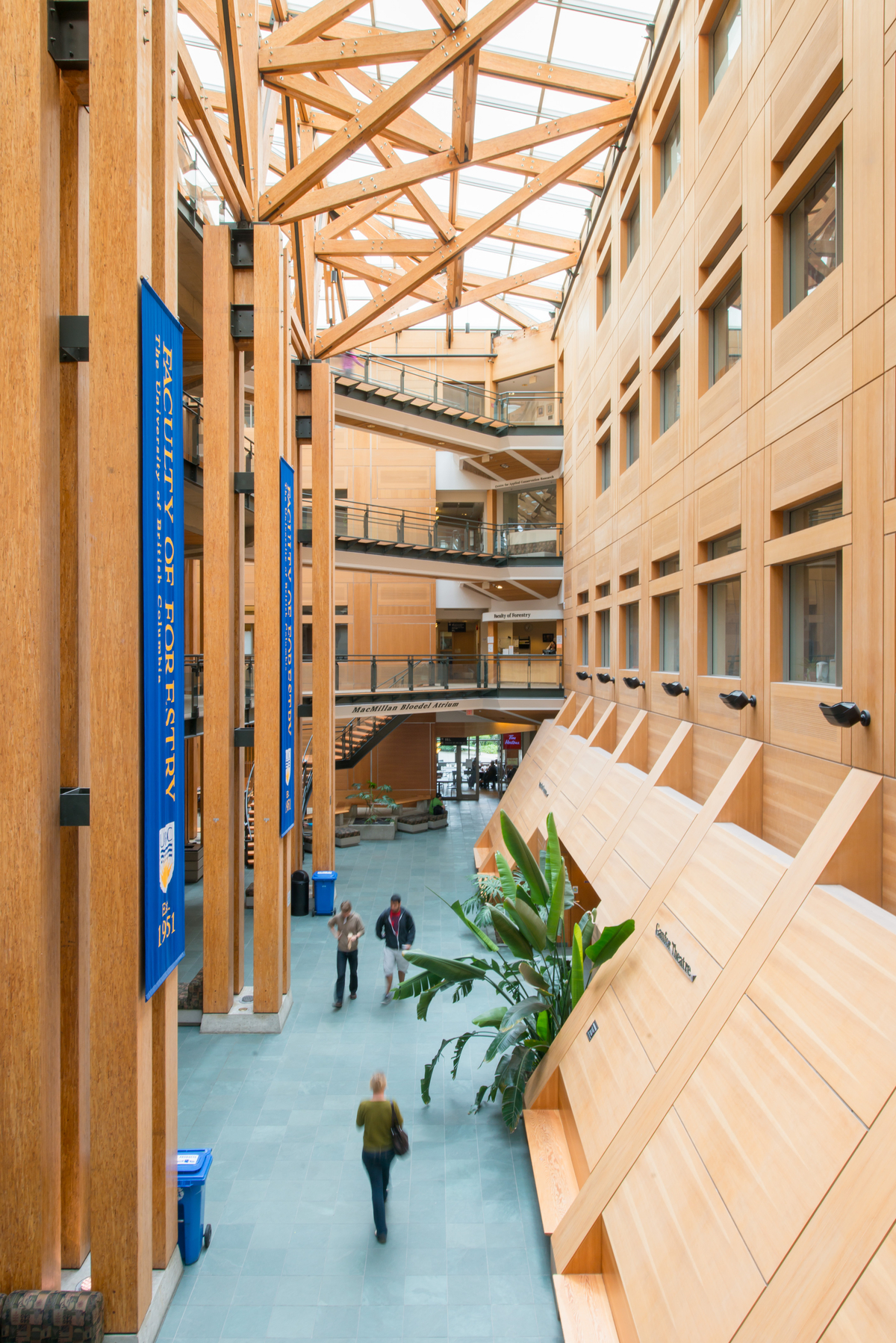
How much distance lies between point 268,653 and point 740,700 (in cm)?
563

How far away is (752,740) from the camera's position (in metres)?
7.03

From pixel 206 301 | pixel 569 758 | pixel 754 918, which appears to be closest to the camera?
pixel 754 918

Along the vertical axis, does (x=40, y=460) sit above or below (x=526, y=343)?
below

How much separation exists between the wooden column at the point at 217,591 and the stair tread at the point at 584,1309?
219 inches

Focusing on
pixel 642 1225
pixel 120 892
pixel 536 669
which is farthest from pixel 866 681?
pixel 536 669

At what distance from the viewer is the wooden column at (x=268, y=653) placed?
945 cm

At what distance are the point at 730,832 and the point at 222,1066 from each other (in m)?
6.22

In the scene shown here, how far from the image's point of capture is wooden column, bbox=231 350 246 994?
31.9ft

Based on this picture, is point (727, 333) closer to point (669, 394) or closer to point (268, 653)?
point (669, 394)

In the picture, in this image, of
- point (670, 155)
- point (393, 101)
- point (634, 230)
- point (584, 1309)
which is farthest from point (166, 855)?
point (634, 230)

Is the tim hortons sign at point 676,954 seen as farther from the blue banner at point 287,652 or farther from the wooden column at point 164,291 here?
the blue banner at point 287,652

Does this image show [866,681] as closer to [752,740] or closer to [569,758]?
[752,740]

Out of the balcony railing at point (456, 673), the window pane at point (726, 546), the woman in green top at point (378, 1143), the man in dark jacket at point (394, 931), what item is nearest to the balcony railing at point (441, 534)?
the balcony railing at point (456, 673)

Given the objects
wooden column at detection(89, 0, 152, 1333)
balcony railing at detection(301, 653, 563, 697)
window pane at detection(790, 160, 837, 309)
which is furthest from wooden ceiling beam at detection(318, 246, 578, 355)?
wooden column at detection(89, 0, 152, 1333)
